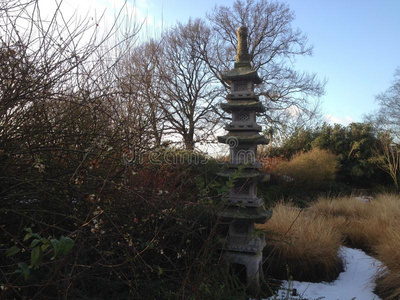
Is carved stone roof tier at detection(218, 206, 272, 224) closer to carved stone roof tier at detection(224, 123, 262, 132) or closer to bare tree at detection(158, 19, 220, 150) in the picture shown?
carved stone roof tier at detection(224, 123, 262, 132)

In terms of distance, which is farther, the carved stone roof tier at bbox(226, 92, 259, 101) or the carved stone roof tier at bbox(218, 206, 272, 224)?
the carved stone roof tier at bbox(226, 92, 259, 101)

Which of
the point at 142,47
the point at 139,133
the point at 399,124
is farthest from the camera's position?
the point at 399,124

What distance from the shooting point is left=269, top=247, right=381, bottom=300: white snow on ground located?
3684 millimetres

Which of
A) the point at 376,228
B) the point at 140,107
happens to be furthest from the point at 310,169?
the point at 140,107

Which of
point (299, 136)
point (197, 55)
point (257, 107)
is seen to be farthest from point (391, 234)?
point (197, 55)

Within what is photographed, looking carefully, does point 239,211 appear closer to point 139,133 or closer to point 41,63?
point 139,133

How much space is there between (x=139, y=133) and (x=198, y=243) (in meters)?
1.68

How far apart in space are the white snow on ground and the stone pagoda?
1.82 ft

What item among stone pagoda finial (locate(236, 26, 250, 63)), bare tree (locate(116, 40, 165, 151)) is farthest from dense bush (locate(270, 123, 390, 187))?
bare tree (locate(116, 40, 165, 151))

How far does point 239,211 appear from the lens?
12.1 feet

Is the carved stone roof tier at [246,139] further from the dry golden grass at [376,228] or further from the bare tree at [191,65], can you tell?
the bare tree at [191,65]

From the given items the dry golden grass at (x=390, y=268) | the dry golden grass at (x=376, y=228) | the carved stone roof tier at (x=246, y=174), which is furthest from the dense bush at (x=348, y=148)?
the carved stone roof tier at (x=246, y=174)

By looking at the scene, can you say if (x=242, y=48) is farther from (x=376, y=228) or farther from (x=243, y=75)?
(x=376, y=228)

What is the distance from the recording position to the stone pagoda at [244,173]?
3662mm
